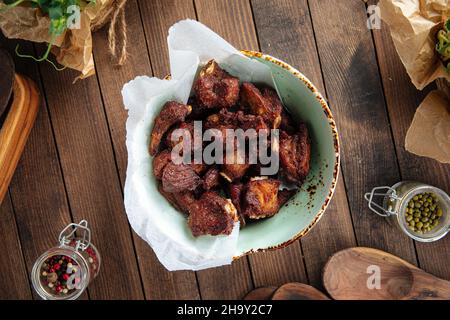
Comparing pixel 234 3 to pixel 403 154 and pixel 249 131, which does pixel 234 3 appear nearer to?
pixel 249 131

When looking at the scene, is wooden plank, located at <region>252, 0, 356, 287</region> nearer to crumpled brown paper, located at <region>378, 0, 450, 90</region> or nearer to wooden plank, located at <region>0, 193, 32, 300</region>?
crumpled brown paper, located at <region>378, 0, 450, 90</region>

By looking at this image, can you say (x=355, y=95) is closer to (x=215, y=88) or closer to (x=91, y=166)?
(x=215, y=88)

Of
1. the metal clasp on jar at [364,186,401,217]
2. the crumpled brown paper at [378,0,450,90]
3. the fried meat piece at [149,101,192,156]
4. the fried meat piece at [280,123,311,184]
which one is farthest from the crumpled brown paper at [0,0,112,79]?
the metal clasp on jar at [364,186,401,217]

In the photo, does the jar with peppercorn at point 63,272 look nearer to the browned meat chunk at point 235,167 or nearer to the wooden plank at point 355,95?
the browned meat chunk at point 235,167

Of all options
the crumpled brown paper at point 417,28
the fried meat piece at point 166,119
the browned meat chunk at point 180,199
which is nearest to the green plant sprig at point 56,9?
the fried meat piece at point 166,119

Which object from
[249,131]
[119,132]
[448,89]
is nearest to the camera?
[249,131]
